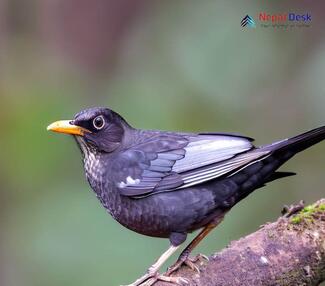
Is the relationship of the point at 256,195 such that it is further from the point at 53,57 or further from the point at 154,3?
the point at 53,57

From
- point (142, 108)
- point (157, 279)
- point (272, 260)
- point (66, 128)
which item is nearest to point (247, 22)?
point (142, 108)

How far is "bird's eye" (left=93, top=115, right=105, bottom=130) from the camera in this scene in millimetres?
5441

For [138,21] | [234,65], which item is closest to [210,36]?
[234,65]

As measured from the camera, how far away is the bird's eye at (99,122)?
17.9 feet

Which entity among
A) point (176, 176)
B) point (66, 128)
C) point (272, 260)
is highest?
point (66, 128)

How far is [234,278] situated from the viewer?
488 cm

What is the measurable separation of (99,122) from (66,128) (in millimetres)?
288

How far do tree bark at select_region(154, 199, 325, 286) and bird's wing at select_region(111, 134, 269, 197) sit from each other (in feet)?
1.93

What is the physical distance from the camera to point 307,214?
5.45 metres

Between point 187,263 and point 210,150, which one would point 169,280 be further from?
point 210,150

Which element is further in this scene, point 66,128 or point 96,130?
point 96,130

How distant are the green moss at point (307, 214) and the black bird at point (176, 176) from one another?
0.38m

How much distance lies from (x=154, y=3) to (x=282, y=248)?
3.94 metres

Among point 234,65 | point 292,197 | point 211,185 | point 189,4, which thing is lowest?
point 292,197
